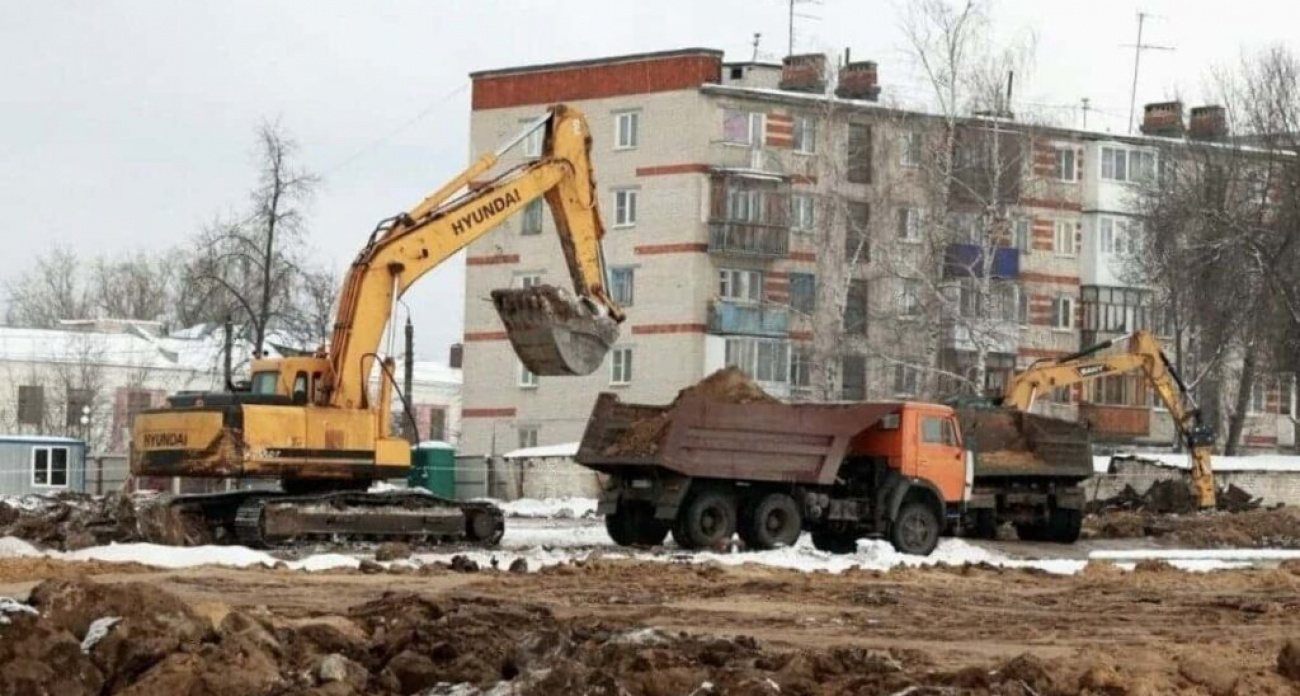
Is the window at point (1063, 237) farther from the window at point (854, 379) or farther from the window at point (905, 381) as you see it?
the window at point (905, 381)

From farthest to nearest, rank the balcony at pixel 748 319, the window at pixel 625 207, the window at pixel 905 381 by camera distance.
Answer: the window at pixel 625 207, the balcony at pixel 748 319, the window at pixel 905 381

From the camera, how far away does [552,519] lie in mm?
47938

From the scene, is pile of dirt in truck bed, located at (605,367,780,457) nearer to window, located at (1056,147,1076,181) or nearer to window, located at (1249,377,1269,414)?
window, located at (1056,147,1076,181)

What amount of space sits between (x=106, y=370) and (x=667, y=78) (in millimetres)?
32519

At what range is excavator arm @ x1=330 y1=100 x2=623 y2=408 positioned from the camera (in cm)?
3200

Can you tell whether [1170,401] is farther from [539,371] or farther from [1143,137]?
[1143,137]

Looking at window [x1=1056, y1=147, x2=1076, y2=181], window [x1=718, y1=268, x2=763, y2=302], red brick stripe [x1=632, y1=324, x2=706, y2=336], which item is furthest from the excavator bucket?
window [x1=1056, y1=147, x2=1076, y2=181]

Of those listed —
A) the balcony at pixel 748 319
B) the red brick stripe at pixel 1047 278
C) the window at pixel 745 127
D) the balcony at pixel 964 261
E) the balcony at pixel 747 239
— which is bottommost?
the balcony at pixel 748 319

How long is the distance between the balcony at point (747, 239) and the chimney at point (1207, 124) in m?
14.0

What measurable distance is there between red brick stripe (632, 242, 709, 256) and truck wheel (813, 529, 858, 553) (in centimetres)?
3694

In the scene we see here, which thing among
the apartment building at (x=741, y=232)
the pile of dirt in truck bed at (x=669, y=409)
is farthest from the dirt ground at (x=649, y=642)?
the apartment building at (x=741, y=232)

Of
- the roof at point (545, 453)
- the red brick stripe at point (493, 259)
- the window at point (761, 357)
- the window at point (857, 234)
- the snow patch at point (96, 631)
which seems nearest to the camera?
the snow patch at point (96, 631)

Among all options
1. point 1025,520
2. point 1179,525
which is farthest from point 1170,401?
point 1025,520

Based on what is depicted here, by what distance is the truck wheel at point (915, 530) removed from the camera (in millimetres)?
33656
